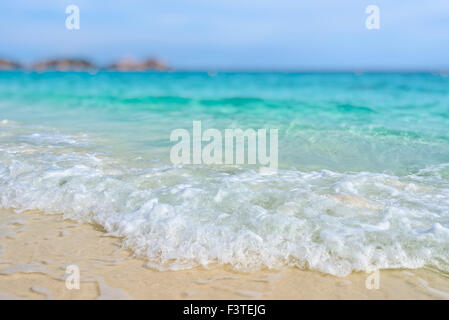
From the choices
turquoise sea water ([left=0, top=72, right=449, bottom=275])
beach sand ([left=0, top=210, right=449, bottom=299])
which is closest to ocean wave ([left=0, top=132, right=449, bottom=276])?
turquoise sea water ([left=0, top=72, right=449, bottom=275])

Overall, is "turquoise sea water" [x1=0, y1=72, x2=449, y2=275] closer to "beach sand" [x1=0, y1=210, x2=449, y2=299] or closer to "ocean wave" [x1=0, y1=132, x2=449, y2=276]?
"ocean wave" [x1=0, y1=132, x2=449, y2=276]

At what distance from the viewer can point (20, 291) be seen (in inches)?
120

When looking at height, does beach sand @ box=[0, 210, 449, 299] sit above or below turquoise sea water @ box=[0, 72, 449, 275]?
below

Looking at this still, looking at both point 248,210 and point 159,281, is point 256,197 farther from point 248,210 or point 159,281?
point 159,281

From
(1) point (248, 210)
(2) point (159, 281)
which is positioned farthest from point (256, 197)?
(2) point (159, 281)

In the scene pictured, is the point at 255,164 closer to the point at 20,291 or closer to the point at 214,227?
the point at 214,227

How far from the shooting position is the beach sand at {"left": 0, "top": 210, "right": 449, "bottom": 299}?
9.96 feet

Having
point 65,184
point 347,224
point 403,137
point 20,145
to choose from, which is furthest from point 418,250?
point 20,145

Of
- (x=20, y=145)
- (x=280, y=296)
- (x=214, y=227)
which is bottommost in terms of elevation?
(x=280, y=296)

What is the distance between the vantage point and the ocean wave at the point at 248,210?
3.57 metres

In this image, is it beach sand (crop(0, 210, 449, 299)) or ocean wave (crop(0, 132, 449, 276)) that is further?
ocean wave (crop(0, 132, 449, 276))

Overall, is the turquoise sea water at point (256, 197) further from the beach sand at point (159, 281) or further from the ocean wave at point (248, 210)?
the beach sand at point (159, 281)

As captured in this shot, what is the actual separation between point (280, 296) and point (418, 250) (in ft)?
5.06

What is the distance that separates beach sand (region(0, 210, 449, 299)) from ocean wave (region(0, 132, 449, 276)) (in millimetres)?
136
